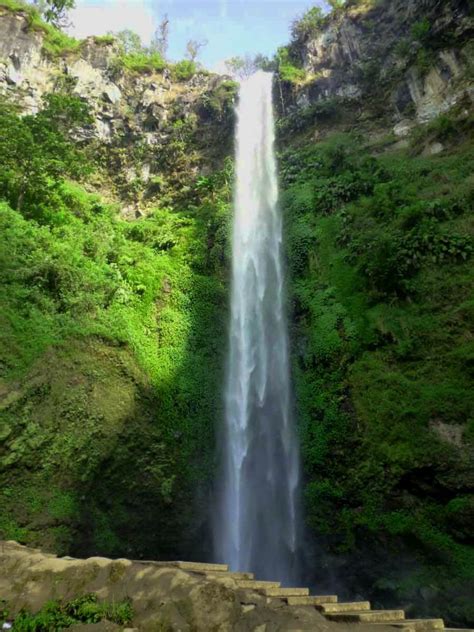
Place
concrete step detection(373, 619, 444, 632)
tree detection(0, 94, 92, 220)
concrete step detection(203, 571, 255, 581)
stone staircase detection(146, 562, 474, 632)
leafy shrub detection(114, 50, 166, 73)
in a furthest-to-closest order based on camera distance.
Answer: leafy shrub detection(114, 50, 166, 73) < tree detection(0, 94, 92, 220) < concrete step detection(203, 571, 255, 581) < stone staircase detection(146, 562, 474, 632) < concrete step detection(373, 619, 444, 632)

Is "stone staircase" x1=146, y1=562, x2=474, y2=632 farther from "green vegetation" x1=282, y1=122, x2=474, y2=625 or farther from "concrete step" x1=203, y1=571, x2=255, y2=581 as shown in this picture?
"green vegetation" x1=282, y1=122, x2=474, y2=625

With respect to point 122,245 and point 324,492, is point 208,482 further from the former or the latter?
point 122,245

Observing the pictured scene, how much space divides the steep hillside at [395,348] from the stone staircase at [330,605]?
4.05 metres

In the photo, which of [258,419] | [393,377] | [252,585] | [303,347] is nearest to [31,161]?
[303,347]

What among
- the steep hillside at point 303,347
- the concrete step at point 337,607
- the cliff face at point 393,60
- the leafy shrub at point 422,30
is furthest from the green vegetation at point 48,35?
the concrete step at point 337,607

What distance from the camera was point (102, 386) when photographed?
11109 millimetres

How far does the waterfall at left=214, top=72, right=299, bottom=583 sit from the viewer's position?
10812 mm

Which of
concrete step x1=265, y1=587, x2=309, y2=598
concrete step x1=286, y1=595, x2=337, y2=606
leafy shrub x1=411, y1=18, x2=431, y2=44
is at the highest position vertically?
leafy shrub x1=411, y1=18, x2=431, y2=44

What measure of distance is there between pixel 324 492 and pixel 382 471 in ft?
5.21

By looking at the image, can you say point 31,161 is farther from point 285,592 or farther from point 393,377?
point 285,592

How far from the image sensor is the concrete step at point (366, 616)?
465cm

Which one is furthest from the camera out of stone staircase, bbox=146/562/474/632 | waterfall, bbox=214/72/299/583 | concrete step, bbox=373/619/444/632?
waterfall, bbox=214/72/299/583

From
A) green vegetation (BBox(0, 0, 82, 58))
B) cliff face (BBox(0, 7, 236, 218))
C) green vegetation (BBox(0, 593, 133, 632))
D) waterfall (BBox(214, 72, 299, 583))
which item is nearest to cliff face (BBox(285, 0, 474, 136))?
cliff face (BBox(0, 7, 236, 218))

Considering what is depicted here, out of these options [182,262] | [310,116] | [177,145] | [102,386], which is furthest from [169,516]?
[310,116]
